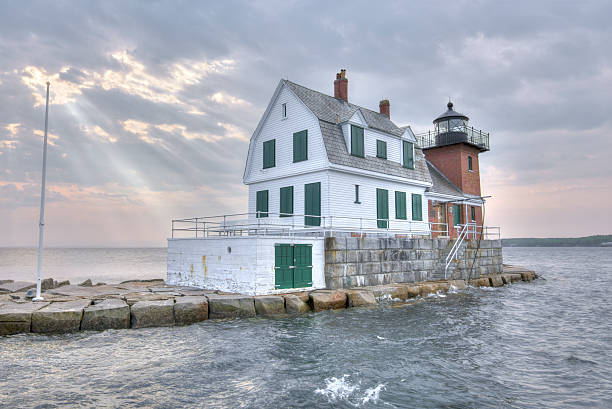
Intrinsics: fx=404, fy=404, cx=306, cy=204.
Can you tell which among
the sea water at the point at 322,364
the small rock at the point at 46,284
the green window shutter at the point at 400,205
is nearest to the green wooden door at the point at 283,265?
the sea water at the point at 322,364

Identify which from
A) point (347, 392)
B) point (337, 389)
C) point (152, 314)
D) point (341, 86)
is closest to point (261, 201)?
point (341, 86)

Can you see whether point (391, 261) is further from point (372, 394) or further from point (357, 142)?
point (372, 394)

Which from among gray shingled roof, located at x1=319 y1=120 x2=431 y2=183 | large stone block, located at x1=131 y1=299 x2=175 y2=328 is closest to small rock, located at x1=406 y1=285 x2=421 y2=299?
gray shingled roof, located at x1=319 y1=120 x2=431 y2=183

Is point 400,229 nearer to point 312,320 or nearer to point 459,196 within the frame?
point 459,196

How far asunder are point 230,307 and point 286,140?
10217 millimetres

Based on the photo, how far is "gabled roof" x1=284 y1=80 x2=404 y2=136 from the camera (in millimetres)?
20312

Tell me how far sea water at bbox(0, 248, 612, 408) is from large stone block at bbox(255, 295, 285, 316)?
0.37 meters

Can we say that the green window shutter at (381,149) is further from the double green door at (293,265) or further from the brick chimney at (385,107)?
the double green door at (293,265)

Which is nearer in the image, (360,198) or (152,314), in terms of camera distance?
(152,314)

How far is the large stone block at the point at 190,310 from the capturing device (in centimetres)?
1259

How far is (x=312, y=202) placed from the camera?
19188 mm

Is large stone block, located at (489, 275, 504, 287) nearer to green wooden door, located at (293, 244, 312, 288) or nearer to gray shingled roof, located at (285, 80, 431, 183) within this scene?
gray shingled roof, located at (285, 80, 431, 183)

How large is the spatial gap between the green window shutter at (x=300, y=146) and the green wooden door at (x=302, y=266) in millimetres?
5463

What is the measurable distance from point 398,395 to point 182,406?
151 inches
